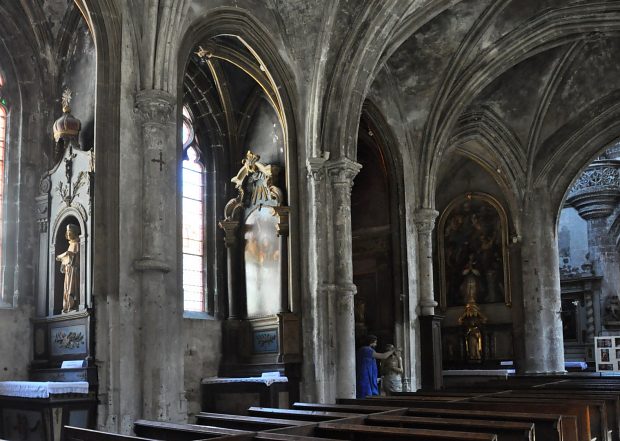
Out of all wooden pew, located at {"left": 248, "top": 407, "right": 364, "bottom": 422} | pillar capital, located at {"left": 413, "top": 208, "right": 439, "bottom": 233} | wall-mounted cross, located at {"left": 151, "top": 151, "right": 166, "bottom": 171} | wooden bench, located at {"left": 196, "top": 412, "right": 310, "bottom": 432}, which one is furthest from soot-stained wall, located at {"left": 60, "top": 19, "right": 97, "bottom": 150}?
pillar capital, located at {"left": 413, "top": 208, "right": 439, "bottom": 233}

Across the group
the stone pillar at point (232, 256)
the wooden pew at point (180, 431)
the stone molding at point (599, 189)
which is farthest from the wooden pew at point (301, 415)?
the stone molding at point (599, 189)

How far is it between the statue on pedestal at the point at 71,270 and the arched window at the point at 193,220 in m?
4.48

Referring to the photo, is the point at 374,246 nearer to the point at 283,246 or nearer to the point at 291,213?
the point at 283,246

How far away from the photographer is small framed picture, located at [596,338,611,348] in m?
21.9

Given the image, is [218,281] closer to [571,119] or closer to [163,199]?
[163,199]

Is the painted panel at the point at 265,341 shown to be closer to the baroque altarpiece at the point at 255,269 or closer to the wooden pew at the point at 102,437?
the baroque altarpiece at the point at 255,269

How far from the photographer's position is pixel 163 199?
10984 mm

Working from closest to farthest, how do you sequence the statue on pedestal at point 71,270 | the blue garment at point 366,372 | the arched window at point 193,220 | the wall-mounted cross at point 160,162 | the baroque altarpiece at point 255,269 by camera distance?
the wall-mounted cross at point 160,162 → the statue on pedestal at point 71,270 → the blue garment at point 366,372 → the baroque altarpiece at point 255,269 → the arched window at point 193,220

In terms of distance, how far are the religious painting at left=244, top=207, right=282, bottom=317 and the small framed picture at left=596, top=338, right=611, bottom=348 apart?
37.7 feet

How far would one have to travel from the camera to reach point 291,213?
14578mm

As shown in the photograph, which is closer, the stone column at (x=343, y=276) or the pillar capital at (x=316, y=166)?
the stone column at (x=343, y=276)

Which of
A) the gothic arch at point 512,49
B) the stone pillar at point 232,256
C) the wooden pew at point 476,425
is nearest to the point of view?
the wooden pew at point 476,425

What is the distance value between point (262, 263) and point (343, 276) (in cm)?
229

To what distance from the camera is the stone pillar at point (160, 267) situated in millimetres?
10430
